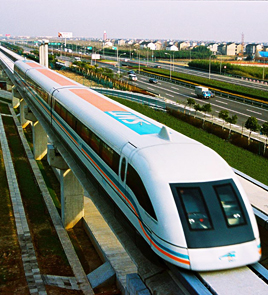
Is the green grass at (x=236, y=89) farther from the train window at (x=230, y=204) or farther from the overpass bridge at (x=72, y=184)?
the train window at (x=230, y=204)

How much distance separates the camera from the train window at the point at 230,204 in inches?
391

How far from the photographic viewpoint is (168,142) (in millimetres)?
12000

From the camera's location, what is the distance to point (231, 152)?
108 feet

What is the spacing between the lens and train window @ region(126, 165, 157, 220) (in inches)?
403

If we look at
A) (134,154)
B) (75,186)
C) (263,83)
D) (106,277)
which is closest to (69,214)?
(75,186)

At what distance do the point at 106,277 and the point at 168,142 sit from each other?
11521 millimetres

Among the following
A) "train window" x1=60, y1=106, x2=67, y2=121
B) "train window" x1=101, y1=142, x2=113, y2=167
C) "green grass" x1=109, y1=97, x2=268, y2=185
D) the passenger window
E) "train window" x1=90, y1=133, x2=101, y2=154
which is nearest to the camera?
the passenger window

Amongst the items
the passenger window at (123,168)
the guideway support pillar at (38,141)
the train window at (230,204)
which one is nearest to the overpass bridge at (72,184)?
the train window at (230,204)

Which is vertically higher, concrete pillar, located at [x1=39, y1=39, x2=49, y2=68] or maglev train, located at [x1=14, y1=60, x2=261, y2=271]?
concrete pillar, located at [x1=39, y1=39, x2=49, y2=68]

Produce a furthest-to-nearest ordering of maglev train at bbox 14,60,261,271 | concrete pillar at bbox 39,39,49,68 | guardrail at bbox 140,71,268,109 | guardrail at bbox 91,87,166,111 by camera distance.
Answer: concrete pillar at bbox 39,39,49,68, guardrail at bbox 140,71,268,109, guardrail at bbox 91,87,166,111, maglev train at bbox 14,60,261,271

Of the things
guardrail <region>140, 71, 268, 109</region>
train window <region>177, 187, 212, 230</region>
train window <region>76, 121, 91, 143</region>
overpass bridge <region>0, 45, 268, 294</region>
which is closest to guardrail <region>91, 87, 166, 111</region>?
guardrail <region>140, 71, 268, 109</region>

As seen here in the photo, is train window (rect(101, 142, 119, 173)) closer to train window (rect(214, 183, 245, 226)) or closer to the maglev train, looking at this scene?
the maglev train

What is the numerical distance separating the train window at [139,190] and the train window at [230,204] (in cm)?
169

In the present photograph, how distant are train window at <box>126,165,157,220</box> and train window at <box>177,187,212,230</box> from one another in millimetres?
802
